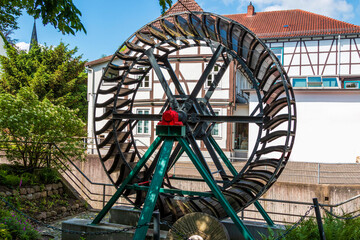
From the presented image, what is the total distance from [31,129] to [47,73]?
1731 centimetres

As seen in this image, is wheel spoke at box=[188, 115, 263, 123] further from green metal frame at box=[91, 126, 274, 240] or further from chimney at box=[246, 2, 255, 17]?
chimney at box=[246, 2, 255, 17]

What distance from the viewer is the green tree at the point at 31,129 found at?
8766 mm

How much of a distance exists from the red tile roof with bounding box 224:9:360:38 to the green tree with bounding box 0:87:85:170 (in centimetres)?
1656

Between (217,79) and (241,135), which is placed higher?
(217,79)

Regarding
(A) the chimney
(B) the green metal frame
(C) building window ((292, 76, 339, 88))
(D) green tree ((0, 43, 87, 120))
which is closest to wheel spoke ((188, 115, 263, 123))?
(B) the green metal frame

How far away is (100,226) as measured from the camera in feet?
20.5

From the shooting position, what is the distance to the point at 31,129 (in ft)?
29.3

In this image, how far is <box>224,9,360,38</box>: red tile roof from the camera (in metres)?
21.9

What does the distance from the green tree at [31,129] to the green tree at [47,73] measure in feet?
48.4

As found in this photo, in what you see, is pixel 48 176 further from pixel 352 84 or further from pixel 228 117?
pixel 352 84

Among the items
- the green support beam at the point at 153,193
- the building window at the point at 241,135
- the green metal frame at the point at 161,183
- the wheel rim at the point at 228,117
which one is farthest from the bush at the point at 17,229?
the building window at the point at 241,135

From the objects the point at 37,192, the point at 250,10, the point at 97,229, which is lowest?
the point at 97,229

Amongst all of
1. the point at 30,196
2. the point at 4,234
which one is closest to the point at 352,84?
the point at 30,196

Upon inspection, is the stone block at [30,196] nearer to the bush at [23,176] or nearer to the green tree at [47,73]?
the bush at [23,176]
